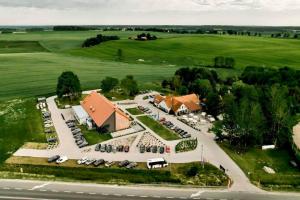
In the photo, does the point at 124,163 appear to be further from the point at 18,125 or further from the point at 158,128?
the point at 18,125

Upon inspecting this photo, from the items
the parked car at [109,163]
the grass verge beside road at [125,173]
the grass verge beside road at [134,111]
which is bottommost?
the grass verge beside road at [125,173]

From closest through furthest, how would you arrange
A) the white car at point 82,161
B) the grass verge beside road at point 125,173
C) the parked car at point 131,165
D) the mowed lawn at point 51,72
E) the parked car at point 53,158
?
the grass verge beside road at point 125,173 → the parked car at point 131,165 → the white car at point 82,161 → the parked car at point 53,158 → the mowed lawn at point 51,72

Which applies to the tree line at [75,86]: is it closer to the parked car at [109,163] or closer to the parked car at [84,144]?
the parked car at [84,144]

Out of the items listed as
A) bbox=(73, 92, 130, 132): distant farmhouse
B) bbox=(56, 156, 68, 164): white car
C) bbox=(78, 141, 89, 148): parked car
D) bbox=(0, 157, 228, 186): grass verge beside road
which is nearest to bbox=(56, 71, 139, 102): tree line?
bbox=(73, 92, 130, 132): distant farmhouse

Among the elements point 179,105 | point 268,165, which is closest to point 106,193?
point 268,165

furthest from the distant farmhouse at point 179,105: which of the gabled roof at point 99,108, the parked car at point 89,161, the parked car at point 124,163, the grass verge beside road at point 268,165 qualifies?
the parked car at point 89,161

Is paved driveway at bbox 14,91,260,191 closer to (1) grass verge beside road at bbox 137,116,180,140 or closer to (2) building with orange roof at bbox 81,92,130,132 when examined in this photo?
(1) grass verge beside road at bbox 137,116,180,140
